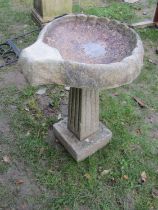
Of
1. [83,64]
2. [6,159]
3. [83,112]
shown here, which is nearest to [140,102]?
[83,112]

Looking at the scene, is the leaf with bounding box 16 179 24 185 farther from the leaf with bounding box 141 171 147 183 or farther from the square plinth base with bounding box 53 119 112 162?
the leaf with bounding box 141 171 147 183

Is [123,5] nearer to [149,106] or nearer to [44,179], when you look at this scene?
[149,106]

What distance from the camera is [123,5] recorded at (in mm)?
5930

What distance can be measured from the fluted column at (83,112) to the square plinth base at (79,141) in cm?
5

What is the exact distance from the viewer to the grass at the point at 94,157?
2.77 m

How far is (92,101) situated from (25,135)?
3.04ft

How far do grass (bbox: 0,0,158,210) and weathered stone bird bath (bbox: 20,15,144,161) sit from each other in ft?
0.55

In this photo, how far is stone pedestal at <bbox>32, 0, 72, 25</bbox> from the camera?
5059 mm

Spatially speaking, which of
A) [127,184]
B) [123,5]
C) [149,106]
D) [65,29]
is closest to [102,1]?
[123,5]

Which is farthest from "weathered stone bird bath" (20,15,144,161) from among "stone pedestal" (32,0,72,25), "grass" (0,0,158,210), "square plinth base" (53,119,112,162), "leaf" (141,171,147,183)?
"stone pedestal" (32,0,72,25)

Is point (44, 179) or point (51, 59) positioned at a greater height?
point (51, 59)

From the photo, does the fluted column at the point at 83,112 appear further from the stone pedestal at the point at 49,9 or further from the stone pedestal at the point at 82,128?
the stone pedestal at the point at 49,9

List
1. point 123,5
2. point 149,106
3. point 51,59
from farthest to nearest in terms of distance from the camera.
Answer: point 123,5 → point 149,106 → point 51,59

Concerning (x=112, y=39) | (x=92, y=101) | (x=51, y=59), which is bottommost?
(x=92, y=101)
